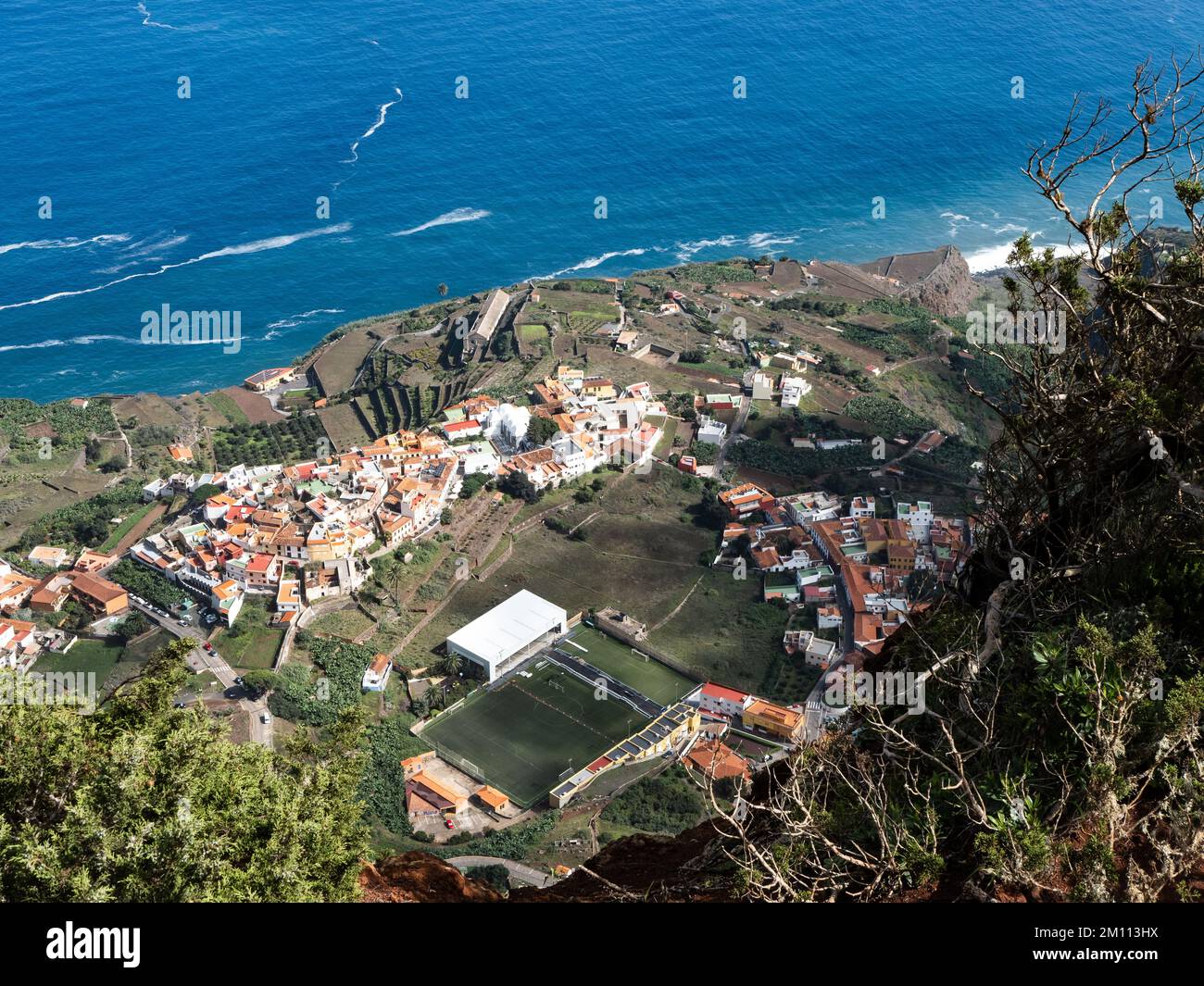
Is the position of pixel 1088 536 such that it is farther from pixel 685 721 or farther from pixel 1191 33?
pixel 1191 33

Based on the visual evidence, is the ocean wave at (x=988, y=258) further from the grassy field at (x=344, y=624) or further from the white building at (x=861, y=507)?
the grassy field at (x=344, y=624)

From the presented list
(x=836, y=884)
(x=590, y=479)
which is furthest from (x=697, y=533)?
(x=836, y=884)

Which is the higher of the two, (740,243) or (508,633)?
(740,243)

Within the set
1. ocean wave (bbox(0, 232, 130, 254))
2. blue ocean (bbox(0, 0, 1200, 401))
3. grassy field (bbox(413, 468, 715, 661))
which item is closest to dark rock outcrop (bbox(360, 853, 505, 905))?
grassy field (bbox(413, 468, 715, 661))

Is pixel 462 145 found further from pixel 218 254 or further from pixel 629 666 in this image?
pixel 629 666

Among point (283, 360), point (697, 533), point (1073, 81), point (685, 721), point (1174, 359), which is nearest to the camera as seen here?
point (1174, 359)

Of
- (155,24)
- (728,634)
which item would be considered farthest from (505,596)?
(155,24)

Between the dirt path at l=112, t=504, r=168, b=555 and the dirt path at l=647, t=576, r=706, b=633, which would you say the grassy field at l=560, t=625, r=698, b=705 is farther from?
the dirt path at l=112, t=504, r=168, b=555
